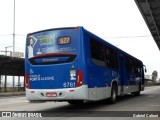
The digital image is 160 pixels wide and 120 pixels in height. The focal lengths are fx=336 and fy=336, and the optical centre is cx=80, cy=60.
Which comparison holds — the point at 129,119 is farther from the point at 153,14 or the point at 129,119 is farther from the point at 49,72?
the point at 153,14

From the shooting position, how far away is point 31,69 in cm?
1391

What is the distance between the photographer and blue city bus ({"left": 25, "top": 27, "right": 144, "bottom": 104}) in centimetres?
1288

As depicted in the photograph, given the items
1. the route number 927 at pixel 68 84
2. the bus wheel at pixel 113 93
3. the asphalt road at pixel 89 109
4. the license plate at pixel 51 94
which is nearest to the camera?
the asphalt road at pixel 89 109

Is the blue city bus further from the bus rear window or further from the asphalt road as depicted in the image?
the asphalt road

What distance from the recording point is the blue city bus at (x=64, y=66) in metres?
12.9

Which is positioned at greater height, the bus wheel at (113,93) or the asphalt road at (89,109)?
the bus wheel at (113,93)

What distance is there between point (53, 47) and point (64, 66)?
91cm

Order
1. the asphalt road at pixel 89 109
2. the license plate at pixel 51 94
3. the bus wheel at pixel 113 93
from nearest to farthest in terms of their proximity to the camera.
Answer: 1. the asphalt road at pixel 89 109
2. the license plate at pixel 51 94
3. the bus wheel at pixel 113 93

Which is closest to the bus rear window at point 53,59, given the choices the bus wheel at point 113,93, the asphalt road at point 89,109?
the asphalt road at point 89,109

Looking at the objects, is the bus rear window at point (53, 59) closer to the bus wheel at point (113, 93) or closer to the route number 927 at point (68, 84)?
the route number 927 at point (68, 84)

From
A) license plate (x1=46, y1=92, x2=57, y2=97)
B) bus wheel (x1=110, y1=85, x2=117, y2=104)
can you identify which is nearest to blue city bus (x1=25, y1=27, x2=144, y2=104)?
license plate (x1=46, y1=92, x2=57, y2=97)

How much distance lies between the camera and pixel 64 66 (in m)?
13.1

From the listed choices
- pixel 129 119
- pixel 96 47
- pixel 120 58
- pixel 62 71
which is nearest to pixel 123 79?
pixel 120 58

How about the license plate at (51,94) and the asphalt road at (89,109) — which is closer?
the asphalt road at (89,109)
